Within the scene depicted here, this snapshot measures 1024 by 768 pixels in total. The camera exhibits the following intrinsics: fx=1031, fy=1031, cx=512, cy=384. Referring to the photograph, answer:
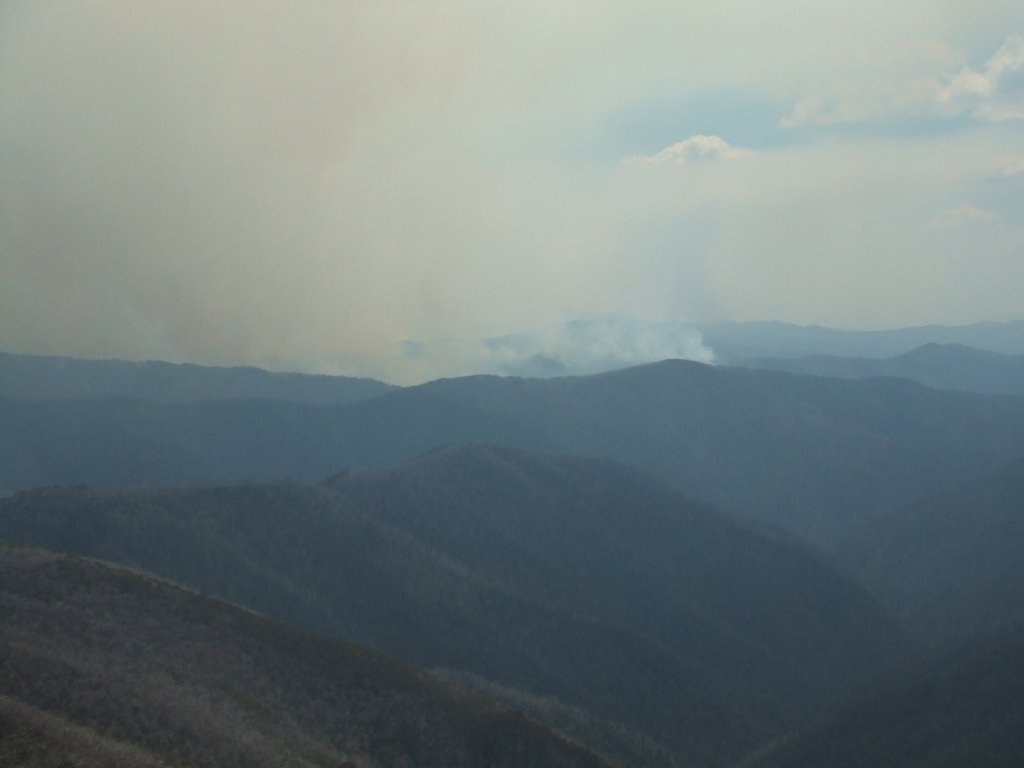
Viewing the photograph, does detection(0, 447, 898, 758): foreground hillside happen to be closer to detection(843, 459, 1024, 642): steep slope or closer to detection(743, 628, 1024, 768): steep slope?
detection(843, 459, 1024, 642): steep slope

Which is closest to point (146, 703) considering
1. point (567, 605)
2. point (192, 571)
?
point (192, 571)

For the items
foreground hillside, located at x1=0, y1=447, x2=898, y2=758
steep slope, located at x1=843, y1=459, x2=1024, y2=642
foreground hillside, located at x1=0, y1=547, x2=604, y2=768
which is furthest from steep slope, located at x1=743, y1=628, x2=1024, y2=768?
steep slope, located at x1=843, y1=459, x2=1024, y2=642

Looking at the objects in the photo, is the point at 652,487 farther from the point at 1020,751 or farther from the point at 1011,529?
the point at 1020,751

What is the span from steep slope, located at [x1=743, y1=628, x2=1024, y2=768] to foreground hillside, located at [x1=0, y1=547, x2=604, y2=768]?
32696 mm

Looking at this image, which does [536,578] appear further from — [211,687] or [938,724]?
[211,687]

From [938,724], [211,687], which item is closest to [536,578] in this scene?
[938,724]

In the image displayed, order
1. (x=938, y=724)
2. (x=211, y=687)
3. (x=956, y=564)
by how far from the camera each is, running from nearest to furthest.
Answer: (x=211, y=687), (x=938, y=724), (x=956, y=564)

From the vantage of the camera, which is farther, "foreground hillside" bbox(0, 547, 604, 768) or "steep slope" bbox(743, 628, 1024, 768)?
"steep slope" bbox(743, 628, 1024, 768)

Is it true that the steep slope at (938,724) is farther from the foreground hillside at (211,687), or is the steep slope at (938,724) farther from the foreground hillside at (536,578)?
the foreground hillside at (211,687)

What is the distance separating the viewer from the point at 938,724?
87.3 meters

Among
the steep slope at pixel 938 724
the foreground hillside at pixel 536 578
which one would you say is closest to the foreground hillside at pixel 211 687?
the foreground hillside at pixel 536 578

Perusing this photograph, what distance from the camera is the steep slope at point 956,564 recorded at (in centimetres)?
14988

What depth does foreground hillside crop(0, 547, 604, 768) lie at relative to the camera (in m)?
47.1

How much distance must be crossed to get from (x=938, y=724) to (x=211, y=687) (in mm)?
61559
